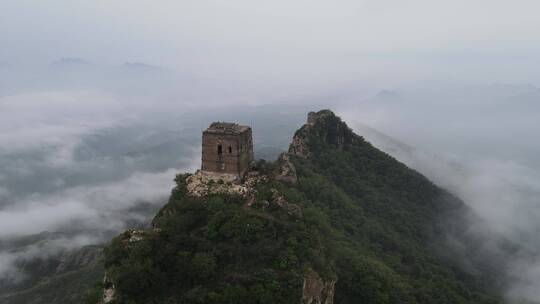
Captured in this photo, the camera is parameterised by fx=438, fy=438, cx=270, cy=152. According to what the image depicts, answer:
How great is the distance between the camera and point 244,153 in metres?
37.2

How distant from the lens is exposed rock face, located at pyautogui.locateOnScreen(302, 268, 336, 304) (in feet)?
88.2

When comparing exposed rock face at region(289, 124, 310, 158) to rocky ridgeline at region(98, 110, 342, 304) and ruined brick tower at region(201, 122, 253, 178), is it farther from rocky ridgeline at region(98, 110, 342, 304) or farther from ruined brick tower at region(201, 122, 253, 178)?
ruined brick tower at region(201, 122, 253, 178)

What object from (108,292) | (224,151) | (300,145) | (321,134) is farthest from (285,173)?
(321,134)

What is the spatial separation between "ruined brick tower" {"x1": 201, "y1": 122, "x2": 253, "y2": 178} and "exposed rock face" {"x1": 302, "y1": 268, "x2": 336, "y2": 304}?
1138 cm

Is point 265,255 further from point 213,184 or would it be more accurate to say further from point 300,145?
point 300,145

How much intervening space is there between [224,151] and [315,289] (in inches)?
537

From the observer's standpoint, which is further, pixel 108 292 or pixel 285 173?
pixel 285 173

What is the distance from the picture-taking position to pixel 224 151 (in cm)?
3591

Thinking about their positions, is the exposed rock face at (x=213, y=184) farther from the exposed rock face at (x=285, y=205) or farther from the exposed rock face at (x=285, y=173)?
the exposed rock face at (x=285, y=173)

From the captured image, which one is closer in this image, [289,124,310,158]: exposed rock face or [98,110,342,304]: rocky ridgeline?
[98,110,342,304]: rocky ridgeline

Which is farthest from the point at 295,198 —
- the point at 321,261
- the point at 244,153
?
the point at 321,261

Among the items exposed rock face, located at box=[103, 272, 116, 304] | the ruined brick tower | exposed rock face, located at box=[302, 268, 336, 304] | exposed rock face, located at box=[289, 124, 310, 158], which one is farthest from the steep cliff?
exposed rock face, located at box=[289, 124, 310, 158]

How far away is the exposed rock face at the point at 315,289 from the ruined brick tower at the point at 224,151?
448 inches

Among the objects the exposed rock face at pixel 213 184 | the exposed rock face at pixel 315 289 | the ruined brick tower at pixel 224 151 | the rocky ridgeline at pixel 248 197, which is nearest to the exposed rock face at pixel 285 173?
the rocky ridgeline at pixel 248 197
